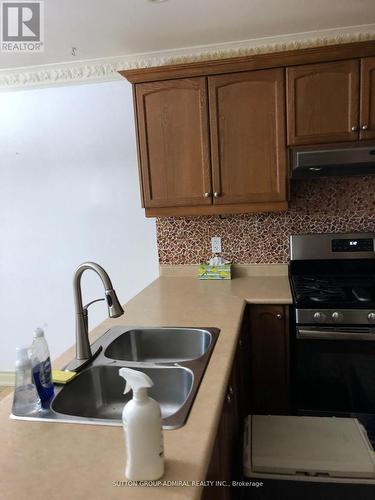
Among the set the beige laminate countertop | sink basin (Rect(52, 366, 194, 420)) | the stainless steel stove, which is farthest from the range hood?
sink basin (Rect(52, 366, 194, 420))

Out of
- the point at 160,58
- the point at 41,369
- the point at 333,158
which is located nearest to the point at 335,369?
the point at 333,158

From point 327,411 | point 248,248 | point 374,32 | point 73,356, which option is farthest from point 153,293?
point 374,32

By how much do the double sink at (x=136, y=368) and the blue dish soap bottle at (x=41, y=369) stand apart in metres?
0.03

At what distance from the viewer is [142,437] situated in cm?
72

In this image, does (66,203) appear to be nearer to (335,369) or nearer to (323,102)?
(323,102)

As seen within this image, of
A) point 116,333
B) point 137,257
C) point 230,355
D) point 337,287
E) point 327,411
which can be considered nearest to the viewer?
point 230,355

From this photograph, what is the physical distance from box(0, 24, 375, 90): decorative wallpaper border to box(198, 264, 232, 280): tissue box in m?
1.38

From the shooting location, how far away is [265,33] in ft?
7.68

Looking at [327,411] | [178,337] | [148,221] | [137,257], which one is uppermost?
[148,221]

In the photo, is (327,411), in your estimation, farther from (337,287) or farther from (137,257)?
(137,257)

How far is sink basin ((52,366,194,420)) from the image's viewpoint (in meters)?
1.22

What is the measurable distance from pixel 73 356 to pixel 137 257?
1.48 meters

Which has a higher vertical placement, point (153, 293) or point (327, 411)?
point (153, 293)

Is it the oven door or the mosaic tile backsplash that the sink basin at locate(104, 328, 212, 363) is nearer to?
the oven door
